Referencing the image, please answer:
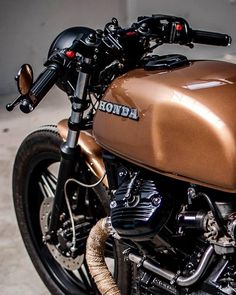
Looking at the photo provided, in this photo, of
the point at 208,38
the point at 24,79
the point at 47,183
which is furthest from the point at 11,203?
the point at 208,38

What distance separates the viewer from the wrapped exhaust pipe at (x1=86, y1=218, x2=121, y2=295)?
65.8 inches

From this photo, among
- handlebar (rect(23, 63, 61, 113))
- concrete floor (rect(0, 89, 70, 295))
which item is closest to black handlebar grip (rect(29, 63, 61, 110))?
handlebar (rect(23, 63, 61, 113))

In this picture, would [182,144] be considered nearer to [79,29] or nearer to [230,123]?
[230,123]

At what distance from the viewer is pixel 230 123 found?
4.10ft

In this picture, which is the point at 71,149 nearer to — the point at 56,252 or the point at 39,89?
the point at 39,89

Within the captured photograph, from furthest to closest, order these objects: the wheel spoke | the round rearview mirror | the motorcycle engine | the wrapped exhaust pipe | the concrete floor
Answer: the concrete floor
the wheel spoke
the wrapped exhaust pipe
the round rearview mirror
the motorcycle engine

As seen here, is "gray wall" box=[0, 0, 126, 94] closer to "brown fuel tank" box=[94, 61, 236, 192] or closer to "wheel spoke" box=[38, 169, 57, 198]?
"wheel spoke" box=[38, 169, 57, 198]

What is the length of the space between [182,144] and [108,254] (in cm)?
76

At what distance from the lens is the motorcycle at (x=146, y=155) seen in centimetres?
130

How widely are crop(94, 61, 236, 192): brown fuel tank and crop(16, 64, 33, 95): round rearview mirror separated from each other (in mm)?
213

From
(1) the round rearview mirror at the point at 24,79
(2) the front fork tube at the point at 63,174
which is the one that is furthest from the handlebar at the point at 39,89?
(2) the front fork tube at the point at 63,174

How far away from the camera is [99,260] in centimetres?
172

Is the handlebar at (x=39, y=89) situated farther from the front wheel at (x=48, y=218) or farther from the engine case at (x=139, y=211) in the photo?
the front wheel at (x=48, y=218)

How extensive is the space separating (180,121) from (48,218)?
2.95ft
